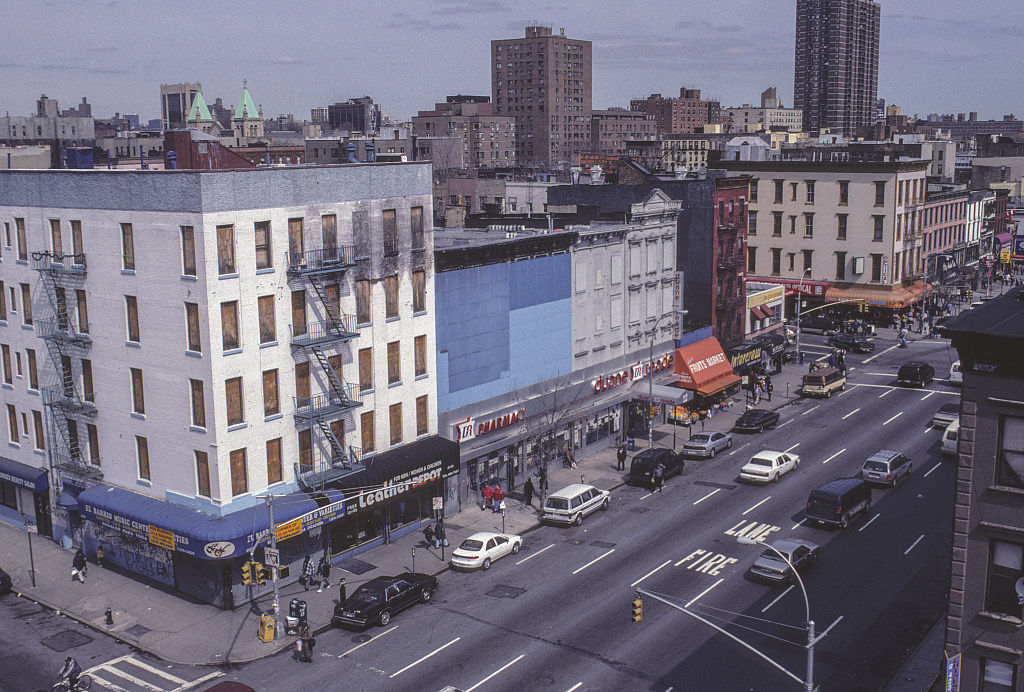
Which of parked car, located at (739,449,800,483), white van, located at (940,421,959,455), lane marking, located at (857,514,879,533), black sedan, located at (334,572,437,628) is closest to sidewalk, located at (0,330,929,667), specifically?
black sedan, located at (334,572,437,628)

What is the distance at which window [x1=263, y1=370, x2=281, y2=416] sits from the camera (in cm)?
3931

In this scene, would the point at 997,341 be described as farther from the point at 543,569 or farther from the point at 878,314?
the point at 878,314

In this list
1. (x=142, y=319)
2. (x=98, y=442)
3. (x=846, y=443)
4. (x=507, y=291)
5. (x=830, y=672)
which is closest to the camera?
(x=830, y=672)

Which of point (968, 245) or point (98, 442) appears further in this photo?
point (968, 245)

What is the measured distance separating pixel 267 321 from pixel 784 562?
2288 cm

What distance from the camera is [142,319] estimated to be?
39281mm

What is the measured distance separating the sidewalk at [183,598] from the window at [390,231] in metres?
13.4

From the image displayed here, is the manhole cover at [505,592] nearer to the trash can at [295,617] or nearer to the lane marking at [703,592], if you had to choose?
the lane marking at [703,592]

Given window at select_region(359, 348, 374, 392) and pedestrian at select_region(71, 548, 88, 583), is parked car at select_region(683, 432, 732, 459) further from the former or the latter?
pedestrian at select_region(71, 548, 88, 583)

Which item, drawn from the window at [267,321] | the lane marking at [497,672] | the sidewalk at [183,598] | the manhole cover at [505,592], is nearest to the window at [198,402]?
the window at [267,321]

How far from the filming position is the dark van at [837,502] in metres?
45.2

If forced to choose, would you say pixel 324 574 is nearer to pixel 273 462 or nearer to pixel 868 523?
pixel 273 462

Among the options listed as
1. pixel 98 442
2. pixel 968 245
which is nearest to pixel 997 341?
pixel 98 442

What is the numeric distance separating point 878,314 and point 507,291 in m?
59.1
